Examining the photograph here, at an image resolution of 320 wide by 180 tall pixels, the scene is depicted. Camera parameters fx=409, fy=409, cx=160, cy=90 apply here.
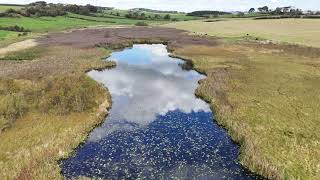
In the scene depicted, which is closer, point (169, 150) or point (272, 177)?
point (272, 177)

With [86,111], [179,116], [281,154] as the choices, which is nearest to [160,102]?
[179,116]

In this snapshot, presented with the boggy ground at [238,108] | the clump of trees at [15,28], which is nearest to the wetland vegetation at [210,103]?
the boggy ground at [238,108]

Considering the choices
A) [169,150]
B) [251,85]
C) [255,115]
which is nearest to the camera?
[169,150]

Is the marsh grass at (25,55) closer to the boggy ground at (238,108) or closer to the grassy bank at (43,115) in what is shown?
the boggy ground at (238,108)

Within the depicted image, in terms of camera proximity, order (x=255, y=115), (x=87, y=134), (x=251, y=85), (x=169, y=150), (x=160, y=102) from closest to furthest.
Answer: (x=169, y=150)
(x=87, y=134)
(x=255, y=115)
(x=160, y=102)
(x=251, y=85)

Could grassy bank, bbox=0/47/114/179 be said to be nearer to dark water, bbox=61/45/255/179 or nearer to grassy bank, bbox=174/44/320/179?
dark water, bbox=61/45/255/179

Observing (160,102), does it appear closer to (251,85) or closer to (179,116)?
(179,116)

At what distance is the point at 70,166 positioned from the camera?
25.5 metres

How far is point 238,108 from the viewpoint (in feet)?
124

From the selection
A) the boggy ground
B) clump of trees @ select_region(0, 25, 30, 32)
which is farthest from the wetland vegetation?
clump of trees @ select_region(0, 25, 30, 32)

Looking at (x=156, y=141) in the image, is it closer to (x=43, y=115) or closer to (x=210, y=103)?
(x=43, y=115)

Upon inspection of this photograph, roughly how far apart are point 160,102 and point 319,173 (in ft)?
66.4

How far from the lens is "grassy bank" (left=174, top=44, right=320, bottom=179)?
2605cm

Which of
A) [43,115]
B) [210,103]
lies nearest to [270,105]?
[210,103]
